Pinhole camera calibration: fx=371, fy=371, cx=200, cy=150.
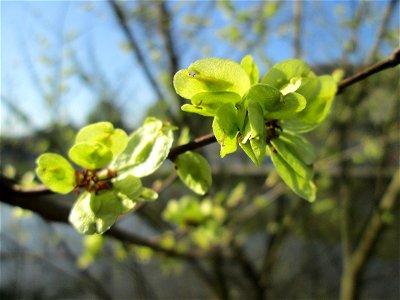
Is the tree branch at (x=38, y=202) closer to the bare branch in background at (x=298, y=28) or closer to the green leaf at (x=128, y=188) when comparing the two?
the green leaf at (x=128, y=188)

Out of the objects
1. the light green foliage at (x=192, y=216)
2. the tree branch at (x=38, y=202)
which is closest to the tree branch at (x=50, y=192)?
the tree branch at (x=38, y=202)

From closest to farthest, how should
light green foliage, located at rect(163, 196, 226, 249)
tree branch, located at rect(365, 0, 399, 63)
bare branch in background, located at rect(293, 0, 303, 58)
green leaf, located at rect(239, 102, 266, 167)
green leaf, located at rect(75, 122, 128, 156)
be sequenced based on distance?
1. green leaf, located at rect(239, 102, 266, 167)
2. green leaf, located at rect(75, 122, 128, 156)
3. light green foliage, located at rect(163, 196, 226, 249)
4. tree branch, located at rect(365, 0, 399, 63)
5. bare branch in background, located at rect(293, 0, 303, 58)

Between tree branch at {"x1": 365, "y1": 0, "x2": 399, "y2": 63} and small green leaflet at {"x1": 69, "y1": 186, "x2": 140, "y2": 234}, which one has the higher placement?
small green leaflet at {"x1": 69, "y1": 186, "x2": 140, "y2": 234}

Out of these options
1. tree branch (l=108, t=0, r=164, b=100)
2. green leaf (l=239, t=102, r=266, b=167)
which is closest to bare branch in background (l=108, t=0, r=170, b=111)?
tree branch (l=108, t=0, r=164, b=100)

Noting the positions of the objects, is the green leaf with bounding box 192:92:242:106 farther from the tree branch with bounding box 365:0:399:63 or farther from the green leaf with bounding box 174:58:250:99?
the tree branch with bounding box 365:0:399:63

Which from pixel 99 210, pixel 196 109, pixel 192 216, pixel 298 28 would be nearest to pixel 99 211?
pixel 99 210

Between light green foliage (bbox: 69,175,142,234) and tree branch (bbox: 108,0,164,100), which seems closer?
light green foliage (bbox: 69,175,142,234)

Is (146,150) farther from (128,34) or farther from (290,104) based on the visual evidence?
(128,34)

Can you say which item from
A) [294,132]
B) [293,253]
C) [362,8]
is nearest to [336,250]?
[293,253]
